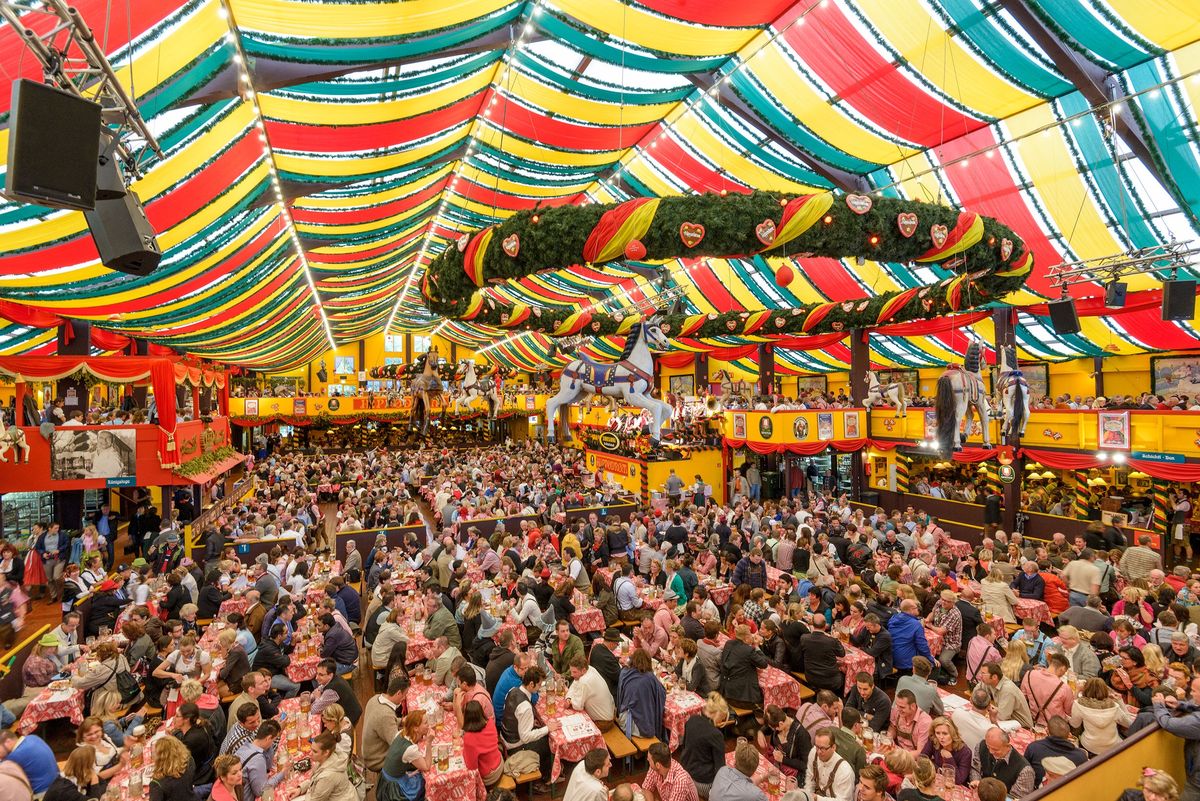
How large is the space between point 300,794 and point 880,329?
447 inches

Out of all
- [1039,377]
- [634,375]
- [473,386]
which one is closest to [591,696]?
[634,375]

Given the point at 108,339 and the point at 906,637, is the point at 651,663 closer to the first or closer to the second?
the point at 906,637

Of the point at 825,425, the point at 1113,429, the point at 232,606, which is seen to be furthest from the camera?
the point at 825,425

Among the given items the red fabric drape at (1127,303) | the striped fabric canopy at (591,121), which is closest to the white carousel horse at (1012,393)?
the red fabric drape at (1127,303)

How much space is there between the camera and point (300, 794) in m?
3.55

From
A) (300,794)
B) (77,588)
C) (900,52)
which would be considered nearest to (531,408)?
(77,588)

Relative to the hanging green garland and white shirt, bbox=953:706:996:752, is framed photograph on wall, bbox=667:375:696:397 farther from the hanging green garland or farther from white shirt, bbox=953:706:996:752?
white shirt, bbox=953:706:996:752

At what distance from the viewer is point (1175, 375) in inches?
504

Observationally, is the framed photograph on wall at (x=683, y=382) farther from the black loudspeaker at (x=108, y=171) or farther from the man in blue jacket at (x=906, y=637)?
the black loudspeaker at (x=108, y=171)

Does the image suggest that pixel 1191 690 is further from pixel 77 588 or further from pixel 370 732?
pixel 77 588

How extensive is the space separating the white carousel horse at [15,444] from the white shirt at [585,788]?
30.6 feet

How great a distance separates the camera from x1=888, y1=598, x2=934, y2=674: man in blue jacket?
5423mm

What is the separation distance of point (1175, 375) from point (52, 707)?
18409 mm

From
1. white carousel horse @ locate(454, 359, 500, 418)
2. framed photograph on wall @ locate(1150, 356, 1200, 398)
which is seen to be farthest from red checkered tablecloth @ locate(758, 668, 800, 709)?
framed photograph on wall @ locate(1150, 356, 1200, 398)
